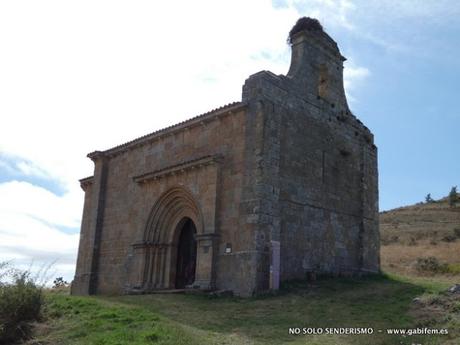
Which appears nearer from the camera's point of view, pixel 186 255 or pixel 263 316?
pixel 263 316

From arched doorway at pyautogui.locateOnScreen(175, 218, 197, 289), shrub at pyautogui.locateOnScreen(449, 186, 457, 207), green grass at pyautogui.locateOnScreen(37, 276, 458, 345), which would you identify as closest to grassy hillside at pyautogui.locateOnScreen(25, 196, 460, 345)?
green grass at pyautogui.locateOnScreen(37, 276, 458, 345)

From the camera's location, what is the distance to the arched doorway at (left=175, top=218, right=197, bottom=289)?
16578 millimetres

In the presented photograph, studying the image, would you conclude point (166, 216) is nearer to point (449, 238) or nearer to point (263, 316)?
point (263, 316)

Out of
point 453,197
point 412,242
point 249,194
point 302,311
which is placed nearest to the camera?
point 302,311

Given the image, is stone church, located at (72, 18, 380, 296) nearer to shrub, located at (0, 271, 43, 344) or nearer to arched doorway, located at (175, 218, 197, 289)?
arched doorway, located at (175, 218, 197, 289)

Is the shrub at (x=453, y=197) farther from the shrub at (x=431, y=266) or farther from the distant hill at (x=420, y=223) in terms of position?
the shrub at (x=431, y=266)

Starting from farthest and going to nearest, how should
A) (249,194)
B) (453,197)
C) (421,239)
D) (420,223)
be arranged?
1. (453,197)
2. (420,223)
3. (421,239)
4. (249,194)

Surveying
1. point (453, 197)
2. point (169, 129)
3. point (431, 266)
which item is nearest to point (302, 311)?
point (169, 129)

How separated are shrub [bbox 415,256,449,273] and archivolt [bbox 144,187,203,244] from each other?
9898 mm

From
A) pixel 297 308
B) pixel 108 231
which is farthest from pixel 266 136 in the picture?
pixel 108 231

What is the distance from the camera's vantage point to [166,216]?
56.2ft

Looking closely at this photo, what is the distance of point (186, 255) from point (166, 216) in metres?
1.41

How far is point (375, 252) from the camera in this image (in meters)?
18.4

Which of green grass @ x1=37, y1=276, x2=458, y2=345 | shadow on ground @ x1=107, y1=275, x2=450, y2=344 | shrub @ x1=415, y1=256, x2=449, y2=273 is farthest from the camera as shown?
shrub @ x1=415, y1=256, x2=449, y2=273
